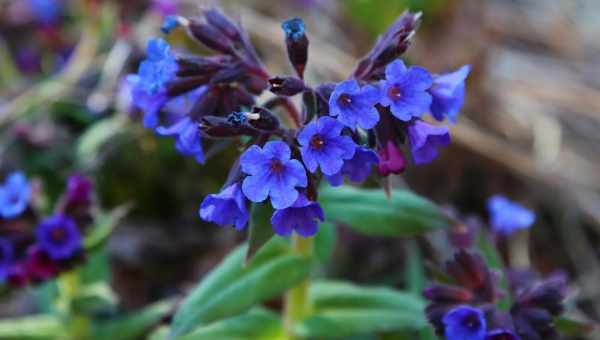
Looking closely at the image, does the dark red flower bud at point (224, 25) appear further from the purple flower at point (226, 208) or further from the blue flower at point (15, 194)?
the blue flower at point (15, 194)

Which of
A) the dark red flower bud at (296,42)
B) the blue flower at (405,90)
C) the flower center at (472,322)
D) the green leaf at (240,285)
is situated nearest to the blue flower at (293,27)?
the dark red flower bud at (296,42)

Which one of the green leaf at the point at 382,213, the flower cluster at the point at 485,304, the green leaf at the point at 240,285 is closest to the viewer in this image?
the flower cluster at the point at 485,304

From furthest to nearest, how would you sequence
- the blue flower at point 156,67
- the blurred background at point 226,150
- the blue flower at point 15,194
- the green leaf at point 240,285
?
the blurred background at point 226,150, the blue flower at point 15,194, the green leaf at point 240,285, the blue flower at point 156,67

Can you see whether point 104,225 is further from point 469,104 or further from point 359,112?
point 469,104

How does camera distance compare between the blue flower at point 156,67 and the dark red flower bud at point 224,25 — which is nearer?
the blue flower at point 156,67

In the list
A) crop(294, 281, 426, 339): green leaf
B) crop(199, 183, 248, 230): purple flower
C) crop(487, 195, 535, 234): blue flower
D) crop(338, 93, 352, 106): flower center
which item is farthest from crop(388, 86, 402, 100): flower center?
crop(487, 195, 535, 234): blue flower

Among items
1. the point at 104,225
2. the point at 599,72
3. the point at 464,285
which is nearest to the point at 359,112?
the point at 464,285

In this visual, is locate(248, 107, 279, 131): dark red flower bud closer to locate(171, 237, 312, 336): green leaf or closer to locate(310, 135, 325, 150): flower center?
locate(310, 135, 325, 150): flower center

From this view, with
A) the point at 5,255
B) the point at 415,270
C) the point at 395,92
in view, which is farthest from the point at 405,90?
the point at 5,255
